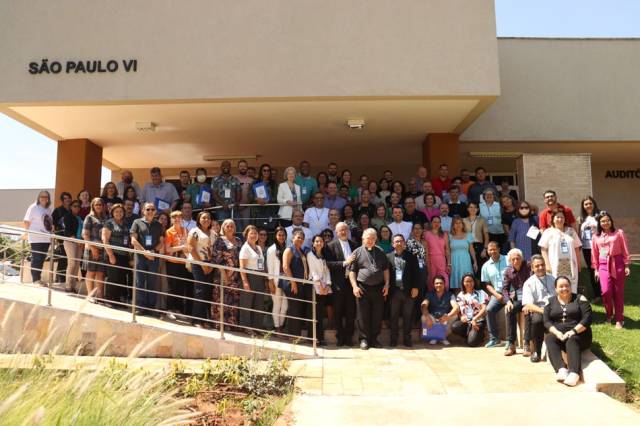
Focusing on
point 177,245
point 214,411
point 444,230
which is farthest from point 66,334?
point 444,230

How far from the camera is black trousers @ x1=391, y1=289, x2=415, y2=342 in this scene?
7441 millimetres

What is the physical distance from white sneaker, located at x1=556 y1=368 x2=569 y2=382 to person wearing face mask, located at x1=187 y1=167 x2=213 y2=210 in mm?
6470

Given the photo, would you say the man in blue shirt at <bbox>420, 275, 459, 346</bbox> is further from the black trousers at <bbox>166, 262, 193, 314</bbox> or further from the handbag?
the black trousers at <bbox>166, 262, 193, 314</bbox>

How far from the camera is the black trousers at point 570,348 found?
5.59 meters

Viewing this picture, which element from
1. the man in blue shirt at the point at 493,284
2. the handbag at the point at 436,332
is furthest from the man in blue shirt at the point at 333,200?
the man in blue shirt at the point at 493,284

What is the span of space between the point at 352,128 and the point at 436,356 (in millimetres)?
5932

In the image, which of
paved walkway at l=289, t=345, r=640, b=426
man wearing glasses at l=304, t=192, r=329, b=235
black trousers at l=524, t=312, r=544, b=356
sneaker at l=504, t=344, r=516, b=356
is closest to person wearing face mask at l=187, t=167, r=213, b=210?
→ man wearing glasses at l=304, t=192, r=329, b=235

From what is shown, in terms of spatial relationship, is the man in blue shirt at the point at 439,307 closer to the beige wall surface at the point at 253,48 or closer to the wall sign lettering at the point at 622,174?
the beige wall surface at the point at 253,48

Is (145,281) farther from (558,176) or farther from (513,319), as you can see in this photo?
(558,176)

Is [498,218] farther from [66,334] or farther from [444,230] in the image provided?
[66,334]

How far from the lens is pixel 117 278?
741cm

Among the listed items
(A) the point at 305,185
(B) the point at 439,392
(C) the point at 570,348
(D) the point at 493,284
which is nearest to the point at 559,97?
(A) the point at 305,185

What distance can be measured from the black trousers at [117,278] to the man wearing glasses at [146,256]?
26 centimetres

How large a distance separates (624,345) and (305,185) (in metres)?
5.68
